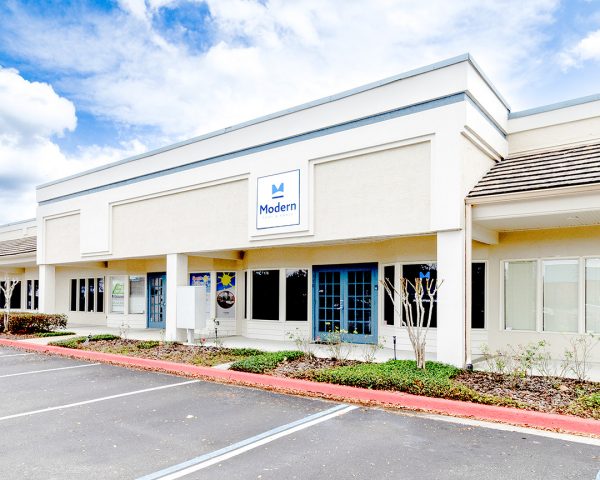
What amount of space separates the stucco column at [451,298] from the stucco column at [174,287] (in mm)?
8256

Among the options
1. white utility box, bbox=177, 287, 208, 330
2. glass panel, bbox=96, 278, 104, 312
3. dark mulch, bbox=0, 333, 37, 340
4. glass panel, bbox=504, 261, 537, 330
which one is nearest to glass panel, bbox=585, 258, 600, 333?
glass panel, bbox=504, 261, 537, 330

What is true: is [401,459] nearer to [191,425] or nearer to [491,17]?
[191,425]

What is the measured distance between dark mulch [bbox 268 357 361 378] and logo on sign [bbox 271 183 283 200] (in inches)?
165

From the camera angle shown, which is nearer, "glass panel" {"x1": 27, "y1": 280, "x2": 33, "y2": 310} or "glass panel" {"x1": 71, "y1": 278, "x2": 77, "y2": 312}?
"glass panel" {"x1": 71, "y1": 278, "x2": 77, "y2": 312}

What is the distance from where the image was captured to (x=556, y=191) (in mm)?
9266

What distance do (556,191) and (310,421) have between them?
6.18m

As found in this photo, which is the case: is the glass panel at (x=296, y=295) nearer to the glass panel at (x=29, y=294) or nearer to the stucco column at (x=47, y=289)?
the stucco column at (x=47, y=289)

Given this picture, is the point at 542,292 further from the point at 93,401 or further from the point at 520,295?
the point at 93,401

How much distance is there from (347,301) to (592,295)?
20.6ft

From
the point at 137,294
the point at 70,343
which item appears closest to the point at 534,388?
the point at 70,343

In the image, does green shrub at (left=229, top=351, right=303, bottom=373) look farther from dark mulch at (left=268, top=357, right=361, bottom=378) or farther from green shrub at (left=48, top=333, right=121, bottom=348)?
green shrub at (left=48, top=333, right=121, bottom=348)

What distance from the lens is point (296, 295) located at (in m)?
15.6

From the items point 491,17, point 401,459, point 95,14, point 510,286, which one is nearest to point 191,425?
point 401,459

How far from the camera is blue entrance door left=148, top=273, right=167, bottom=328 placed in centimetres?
1964
